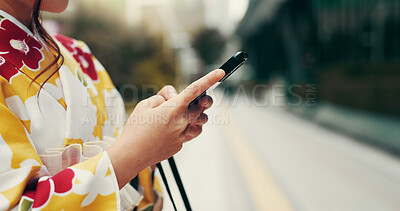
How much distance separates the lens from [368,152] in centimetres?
626

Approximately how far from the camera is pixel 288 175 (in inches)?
187

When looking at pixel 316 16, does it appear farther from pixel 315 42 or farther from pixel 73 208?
pixel 73 208

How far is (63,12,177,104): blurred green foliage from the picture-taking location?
13094 millimetres

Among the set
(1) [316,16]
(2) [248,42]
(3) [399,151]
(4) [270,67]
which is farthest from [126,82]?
(2) [248,42]

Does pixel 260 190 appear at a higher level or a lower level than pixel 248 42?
higher

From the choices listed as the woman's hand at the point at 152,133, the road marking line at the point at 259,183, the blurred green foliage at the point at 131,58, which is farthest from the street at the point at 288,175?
the blurred green foliage at the point at 131,58

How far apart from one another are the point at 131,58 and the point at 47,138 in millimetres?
15978

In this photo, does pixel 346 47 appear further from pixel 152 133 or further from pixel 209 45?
pixel 209 45

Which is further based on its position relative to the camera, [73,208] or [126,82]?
[126,82]

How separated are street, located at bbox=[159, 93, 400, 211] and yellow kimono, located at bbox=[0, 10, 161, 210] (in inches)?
51.4

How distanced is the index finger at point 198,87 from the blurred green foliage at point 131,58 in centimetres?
1219

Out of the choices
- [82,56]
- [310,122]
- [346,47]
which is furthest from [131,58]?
[82,56]

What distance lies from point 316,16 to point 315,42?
1.20 m

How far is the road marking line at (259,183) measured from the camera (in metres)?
3.59
